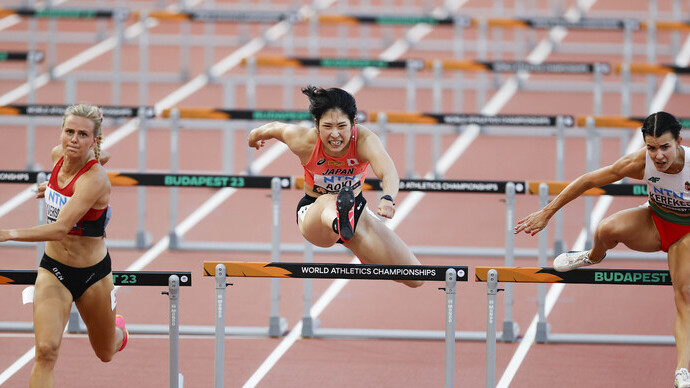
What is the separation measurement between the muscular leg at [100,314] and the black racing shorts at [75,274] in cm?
3

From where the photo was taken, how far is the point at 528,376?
293 inches

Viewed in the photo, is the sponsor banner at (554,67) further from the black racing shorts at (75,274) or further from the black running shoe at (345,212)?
the black racing shorts at (75,274)

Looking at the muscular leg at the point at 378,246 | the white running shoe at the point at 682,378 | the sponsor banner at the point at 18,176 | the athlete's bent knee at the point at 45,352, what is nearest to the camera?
the athlete's bent knee at the point at 45,352

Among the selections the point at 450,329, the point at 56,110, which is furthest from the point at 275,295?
the point at 56,110


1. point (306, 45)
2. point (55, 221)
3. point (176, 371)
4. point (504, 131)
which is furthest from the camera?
point (306, 45)

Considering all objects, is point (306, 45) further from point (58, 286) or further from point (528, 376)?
point (58, 286)

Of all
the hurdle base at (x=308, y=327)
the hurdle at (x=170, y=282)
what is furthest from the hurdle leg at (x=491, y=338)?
the hurdle base at (x=308, y=327)

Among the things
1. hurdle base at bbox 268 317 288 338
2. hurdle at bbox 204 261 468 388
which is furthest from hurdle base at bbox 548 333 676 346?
hurdle at bbox 204 261 468 388

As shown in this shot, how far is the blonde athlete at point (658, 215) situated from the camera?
19.9 ft

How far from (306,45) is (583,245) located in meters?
6.92

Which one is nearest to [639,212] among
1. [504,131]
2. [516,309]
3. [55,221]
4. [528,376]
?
[528,376]

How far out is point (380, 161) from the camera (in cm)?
650

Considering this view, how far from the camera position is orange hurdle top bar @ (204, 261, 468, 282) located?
6.14 m

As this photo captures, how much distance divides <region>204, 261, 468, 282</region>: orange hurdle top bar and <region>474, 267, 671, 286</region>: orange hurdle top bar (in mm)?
277
